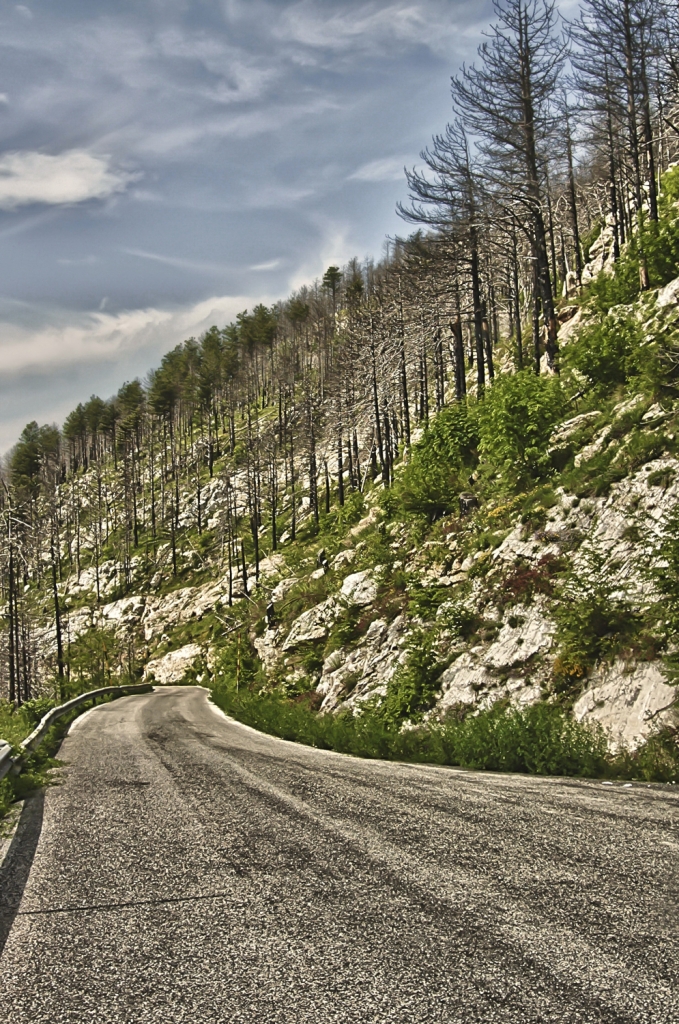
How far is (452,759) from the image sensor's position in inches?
377

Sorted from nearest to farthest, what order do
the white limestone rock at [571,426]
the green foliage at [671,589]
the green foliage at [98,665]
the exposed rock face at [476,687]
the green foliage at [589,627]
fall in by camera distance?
1. the green foliage at [671,589]
2. the green foliage at [589,627]
3. the exposed rock face at [476,687]
4. the white limestone rock at [571,426]
5. the green foliage at [98,665]

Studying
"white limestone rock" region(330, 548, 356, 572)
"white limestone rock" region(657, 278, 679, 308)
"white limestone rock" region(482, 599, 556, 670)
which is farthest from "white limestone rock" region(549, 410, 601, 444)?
"white limestone rock" region(330, 548, 356, 572)

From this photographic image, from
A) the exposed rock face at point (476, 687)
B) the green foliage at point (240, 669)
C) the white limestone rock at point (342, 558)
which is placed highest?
the white limestone rock at point (342, 558)

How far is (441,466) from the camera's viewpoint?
74.8ft

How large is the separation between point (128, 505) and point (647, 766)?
93556 millimetres

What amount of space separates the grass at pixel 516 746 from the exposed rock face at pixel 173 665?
43.1 m

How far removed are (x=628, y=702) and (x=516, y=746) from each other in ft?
5.86

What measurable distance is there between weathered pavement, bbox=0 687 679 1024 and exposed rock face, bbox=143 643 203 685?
4851 centimetres

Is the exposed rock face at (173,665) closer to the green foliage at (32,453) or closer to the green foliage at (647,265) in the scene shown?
the green foliage at (647,265)

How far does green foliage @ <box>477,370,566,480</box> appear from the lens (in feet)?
57.7

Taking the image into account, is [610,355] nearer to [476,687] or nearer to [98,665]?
[476,687]

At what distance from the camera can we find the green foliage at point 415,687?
13.4 meters

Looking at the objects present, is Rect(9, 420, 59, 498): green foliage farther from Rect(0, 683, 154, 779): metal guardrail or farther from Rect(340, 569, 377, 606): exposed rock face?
Rect(340, 569, 377, 606): exposed rock face

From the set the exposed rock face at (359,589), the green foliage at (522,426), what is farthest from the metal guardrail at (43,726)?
the green foliage at (522,426)
